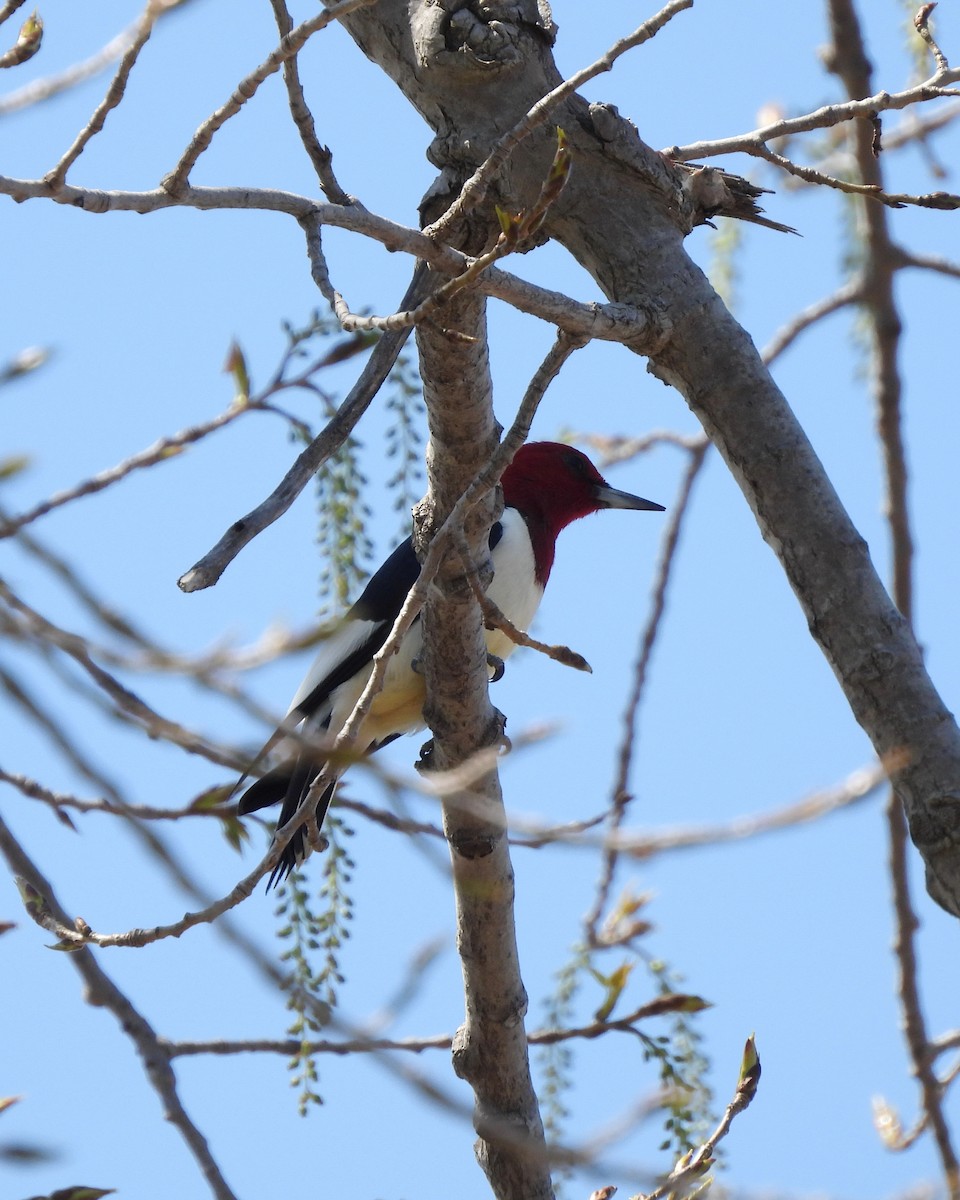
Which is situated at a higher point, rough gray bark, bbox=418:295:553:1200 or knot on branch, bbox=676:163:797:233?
knot on branch, bbox=676:163:797:233

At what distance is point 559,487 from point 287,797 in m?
1.65

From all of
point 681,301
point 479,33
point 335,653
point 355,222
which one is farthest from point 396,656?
point 355,222

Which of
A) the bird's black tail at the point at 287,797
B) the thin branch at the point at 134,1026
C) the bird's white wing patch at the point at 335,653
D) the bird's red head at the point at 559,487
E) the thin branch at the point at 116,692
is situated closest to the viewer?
the thin branch at the point at 116,692

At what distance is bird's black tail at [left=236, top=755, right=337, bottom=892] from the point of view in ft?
10.2

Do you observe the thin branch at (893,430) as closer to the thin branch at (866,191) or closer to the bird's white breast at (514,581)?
the thin branch at (866,191)

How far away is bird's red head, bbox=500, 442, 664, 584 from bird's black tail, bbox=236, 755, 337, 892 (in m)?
1.25

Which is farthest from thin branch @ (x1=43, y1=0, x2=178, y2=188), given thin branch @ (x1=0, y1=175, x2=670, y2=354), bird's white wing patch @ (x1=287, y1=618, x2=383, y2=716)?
bird's white wing patch @ (x1=287, y1=618, x2=383, y2=716)

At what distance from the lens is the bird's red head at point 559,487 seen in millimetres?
4559

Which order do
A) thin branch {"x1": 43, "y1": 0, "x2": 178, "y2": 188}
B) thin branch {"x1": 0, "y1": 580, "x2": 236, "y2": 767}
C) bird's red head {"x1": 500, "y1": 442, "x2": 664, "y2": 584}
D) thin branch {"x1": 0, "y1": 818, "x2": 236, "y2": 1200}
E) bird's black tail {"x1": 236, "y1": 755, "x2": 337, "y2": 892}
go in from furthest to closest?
bird's red head {"x1": 500, "y1": 442, "x2": 664, "y2": 584}
bird's black tail {"x1": 236, "y1": 755, "x2": 337, "y2": 892}
thin branch {"x1": 0, "y1": 818, "x2": 236, "y2": 1200}
thin branch {"x1": 43, "y1": 0, "x2": 178, "y2": 188}
thin branch {"x1": 0, "y1": 580, "x2": 236, "y2": 767}

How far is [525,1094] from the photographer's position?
2.81 metres

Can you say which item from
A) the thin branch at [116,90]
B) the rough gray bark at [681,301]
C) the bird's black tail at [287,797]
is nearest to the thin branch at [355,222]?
the thin branch at [116,90]

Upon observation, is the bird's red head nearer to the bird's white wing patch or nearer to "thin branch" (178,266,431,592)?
the bird's white wing patch

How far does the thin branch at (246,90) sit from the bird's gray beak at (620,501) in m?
3.34

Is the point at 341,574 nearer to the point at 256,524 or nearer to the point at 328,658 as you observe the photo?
the point at 328,658
